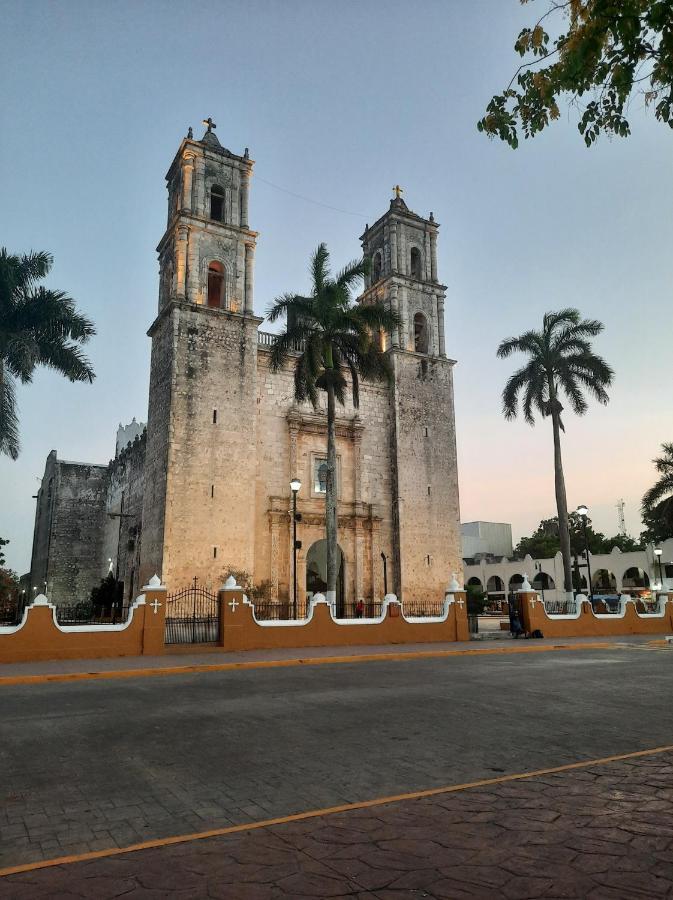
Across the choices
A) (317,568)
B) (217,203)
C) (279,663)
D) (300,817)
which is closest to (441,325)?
(217,203)

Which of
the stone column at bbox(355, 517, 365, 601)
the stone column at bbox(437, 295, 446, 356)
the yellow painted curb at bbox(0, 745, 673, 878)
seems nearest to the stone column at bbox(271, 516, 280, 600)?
the stone column at bbox(355, 517, 365, 601)

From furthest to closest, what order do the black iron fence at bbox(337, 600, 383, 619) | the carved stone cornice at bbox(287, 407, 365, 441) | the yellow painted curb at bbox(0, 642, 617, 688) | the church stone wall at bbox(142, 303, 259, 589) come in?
the carved stone cornice at bbox(287, 407, 365, 441), the black iron fence at bbox(337, 600, 383, 619), the church stone wall at bbox(142, 303, 259, 589), the yellow painted curb at bbox(0, 642, 617, 688)

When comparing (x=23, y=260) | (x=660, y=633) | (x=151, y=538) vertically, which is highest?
(x=23, y=260)

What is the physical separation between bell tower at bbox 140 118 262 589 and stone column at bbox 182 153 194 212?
0.17 ft

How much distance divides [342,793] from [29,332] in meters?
23.0

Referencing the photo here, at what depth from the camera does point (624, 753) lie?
223 inches

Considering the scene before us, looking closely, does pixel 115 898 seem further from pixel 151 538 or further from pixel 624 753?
pixel 151 538

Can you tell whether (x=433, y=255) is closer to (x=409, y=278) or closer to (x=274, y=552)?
(x=409, y=278)

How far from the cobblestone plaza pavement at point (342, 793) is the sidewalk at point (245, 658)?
3766 mm

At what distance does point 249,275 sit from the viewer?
30.5 metres

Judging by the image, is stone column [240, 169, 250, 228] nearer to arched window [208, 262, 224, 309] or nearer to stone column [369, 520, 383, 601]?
arched window [208, 262, 224, 309]

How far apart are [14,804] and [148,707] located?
13.1 feet

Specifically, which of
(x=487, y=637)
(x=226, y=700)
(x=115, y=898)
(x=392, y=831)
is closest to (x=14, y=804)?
(x=115, y=898)

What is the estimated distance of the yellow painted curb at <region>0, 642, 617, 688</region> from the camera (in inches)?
473
